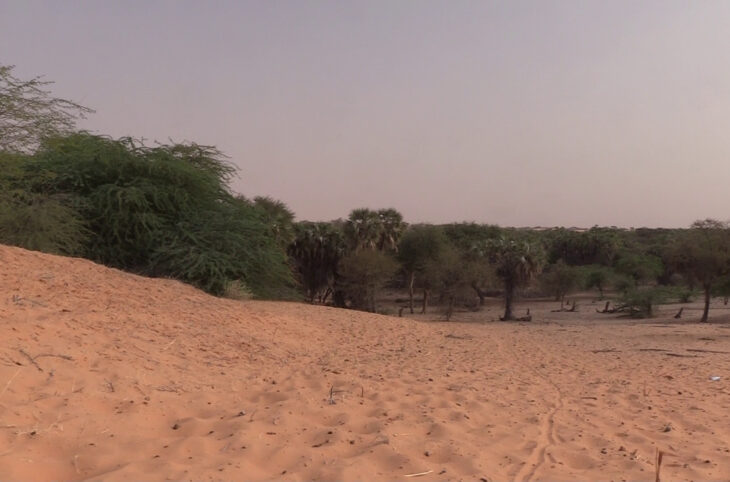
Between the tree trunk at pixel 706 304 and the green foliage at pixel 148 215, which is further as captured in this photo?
the tree trunk at pixel 706 304

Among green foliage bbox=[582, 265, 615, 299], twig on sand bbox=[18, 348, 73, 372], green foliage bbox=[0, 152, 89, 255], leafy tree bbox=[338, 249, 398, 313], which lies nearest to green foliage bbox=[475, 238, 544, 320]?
leafy tree bbox=[338, 249, 398, 313]

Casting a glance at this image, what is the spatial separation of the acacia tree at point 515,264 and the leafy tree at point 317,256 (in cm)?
1005

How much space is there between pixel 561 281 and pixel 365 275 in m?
19.4

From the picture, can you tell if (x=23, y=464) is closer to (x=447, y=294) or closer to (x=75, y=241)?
(x=75, y=241)

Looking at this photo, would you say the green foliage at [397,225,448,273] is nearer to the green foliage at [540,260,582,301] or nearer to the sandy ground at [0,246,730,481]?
the green foliage at [540,260,582,301]

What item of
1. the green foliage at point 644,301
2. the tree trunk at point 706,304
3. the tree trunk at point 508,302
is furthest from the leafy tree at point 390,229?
the tree trunk at point 706,304

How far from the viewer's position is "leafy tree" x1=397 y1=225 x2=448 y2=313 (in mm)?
42656

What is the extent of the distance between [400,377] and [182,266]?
12.5m

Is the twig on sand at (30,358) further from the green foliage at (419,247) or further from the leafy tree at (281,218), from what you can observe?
the green foliage at (419,247)

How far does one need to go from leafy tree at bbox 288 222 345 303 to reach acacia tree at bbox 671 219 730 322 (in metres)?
19.5

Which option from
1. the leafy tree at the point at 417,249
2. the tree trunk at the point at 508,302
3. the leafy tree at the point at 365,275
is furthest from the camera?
the leafy tree at the point at 417,249

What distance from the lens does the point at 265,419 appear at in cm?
512

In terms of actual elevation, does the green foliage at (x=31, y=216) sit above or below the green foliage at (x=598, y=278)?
above

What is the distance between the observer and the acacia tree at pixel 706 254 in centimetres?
2920
